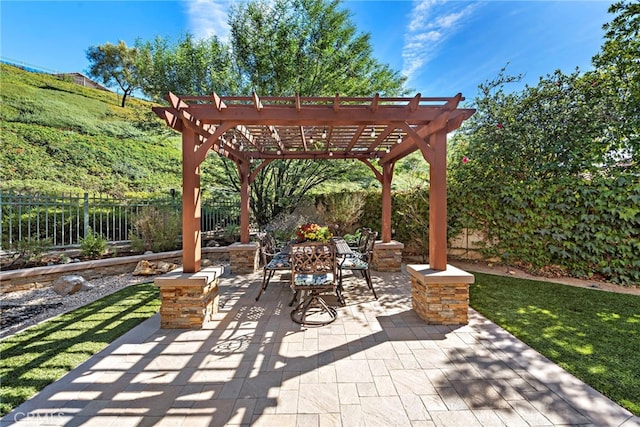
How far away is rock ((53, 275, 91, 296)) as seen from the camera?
15.6 ft

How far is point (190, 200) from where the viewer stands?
3.66m

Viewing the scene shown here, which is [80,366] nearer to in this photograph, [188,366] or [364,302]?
[188,366]

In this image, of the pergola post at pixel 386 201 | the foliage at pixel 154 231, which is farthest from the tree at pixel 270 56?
the foliage at pixel 154 231

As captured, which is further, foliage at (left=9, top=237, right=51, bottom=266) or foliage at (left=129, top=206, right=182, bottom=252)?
foliage at (left=129, top=206, right=182, bottom=252)

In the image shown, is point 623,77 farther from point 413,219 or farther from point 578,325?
point 578,325

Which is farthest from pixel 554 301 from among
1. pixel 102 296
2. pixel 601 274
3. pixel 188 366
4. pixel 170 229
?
pixel 170 229

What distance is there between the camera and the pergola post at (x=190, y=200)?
3594 mm

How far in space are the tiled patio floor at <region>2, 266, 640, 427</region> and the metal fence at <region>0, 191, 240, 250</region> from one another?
4.54m

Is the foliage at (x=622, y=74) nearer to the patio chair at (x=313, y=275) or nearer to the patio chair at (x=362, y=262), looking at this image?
the patio chair at (x=362, y=262)

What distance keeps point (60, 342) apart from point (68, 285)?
2400 millimetres

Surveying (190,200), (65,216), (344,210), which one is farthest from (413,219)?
(65,216)

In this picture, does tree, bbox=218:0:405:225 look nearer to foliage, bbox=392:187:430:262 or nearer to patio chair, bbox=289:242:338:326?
foliage, bbox=392:187:430:262

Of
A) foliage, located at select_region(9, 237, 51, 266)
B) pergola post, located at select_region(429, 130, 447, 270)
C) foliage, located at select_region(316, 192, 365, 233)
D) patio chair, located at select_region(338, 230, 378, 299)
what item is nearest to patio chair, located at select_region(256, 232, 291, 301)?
patio chair, located at select_region(338, 230, 378, 299)

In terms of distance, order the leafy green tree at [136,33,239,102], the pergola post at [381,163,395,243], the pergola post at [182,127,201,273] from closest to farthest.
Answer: the pergola post at [182,127,201,273]
the pergola post at [381,163,395,243]
the leafy green tree at [136,33,239,102]
